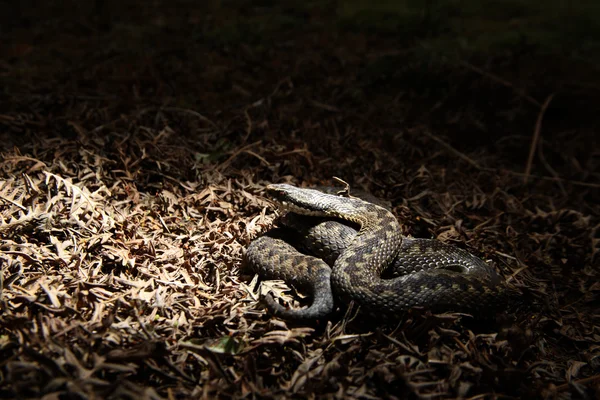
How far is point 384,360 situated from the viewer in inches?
120

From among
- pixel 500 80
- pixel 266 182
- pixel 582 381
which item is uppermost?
pixel 500 80

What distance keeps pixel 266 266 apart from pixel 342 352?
1.05 m

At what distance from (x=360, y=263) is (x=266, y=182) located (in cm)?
172

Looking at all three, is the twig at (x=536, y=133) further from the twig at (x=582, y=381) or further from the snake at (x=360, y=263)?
the twig at (x=582, y=381)

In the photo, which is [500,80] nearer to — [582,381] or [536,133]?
[536,133]

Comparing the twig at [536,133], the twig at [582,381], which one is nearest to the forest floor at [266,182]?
the twig at [582,381]

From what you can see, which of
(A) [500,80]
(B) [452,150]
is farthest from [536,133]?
(B) [452,150]

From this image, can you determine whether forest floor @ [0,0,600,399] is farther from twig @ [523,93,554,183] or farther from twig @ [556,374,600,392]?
twig @ [523,93,554,183]

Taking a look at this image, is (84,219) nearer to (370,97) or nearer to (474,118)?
(370,97)

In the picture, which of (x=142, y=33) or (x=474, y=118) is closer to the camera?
(x=474, y=118)

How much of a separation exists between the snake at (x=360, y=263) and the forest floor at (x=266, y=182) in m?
0.14

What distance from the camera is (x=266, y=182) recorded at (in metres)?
5.03

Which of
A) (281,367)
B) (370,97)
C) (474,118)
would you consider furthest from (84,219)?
(474,118)

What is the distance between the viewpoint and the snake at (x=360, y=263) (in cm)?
343
